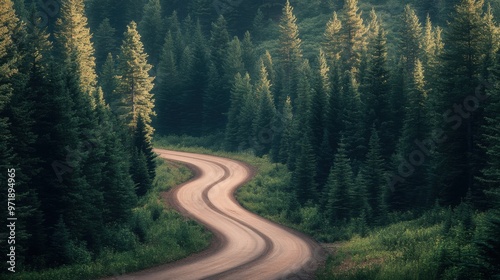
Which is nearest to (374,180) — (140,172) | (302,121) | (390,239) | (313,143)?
(313,143)

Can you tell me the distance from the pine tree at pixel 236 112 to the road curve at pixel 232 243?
53.6 ft

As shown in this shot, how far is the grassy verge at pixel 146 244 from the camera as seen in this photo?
2394 cm

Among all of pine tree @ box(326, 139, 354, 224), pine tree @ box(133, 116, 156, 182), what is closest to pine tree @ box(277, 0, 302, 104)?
pine tree @ box(133, 116, 156, 182)

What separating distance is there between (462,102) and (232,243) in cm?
1784

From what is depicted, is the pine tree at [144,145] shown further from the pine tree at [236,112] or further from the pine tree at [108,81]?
the pine tree at [108,81]

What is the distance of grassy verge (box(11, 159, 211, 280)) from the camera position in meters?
23.9

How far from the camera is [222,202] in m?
46.5

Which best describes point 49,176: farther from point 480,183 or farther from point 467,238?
point 480,183

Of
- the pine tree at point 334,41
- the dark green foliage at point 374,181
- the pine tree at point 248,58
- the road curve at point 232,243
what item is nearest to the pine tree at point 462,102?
the dark green foliage at point 374,181

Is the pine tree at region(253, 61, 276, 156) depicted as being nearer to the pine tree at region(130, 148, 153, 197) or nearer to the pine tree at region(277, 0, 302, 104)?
the pine tree at region(277, 0, 302, 104)

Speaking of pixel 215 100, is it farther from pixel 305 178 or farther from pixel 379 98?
pixel 305 178

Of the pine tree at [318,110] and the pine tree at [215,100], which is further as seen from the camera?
the pine tree at [215,100]

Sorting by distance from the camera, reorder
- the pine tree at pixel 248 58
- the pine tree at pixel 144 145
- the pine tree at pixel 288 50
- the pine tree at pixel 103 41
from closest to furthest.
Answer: the pine tree at pixel 144 145 < the pine tree at pixel 288 50 < the pine tree at pixel 248 58 < the pine tree at pixel 103 41

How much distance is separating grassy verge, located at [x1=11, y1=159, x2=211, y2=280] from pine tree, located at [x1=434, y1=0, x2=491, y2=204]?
1695 cm
